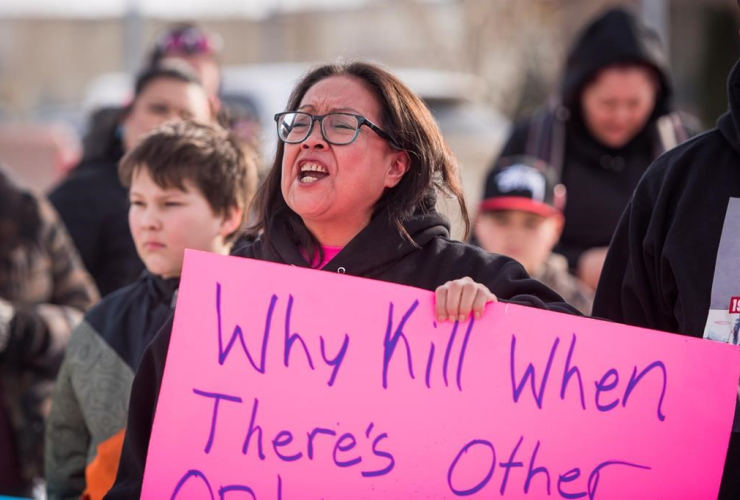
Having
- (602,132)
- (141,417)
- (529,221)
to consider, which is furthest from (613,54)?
(141,417)

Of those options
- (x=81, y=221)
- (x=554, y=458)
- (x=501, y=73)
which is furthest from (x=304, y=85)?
(x=501, y=73)

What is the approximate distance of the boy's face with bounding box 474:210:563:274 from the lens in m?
4.75

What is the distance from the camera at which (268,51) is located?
26375mm

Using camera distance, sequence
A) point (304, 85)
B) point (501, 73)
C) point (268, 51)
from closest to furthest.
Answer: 1. point (304, 85)
2. point (501, 73)
3. point (268, 51)

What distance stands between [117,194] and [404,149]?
219 cm

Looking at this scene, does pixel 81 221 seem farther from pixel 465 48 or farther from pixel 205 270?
pixel 465 48

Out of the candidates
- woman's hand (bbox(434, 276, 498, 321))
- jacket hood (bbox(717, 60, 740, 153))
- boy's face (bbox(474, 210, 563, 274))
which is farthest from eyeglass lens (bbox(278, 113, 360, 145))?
boy's face (bbox(474, 210, 563, 274))

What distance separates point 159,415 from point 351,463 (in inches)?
16.5

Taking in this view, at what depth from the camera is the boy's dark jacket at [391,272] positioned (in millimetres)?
2672

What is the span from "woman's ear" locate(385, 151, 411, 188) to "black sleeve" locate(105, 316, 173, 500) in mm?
616

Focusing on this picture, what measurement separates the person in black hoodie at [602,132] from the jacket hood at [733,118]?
202cm

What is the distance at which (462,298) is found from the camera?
250 centimetres

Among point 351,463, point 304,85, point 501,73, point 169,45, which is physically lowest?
point 351,463

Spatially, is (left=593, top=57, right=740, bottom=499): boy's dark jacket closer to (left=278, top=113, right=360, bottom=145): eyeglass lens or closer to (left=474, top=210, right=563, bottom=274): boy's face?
(left=278, top=113, right=360, bottom=145): eyeglass lens
